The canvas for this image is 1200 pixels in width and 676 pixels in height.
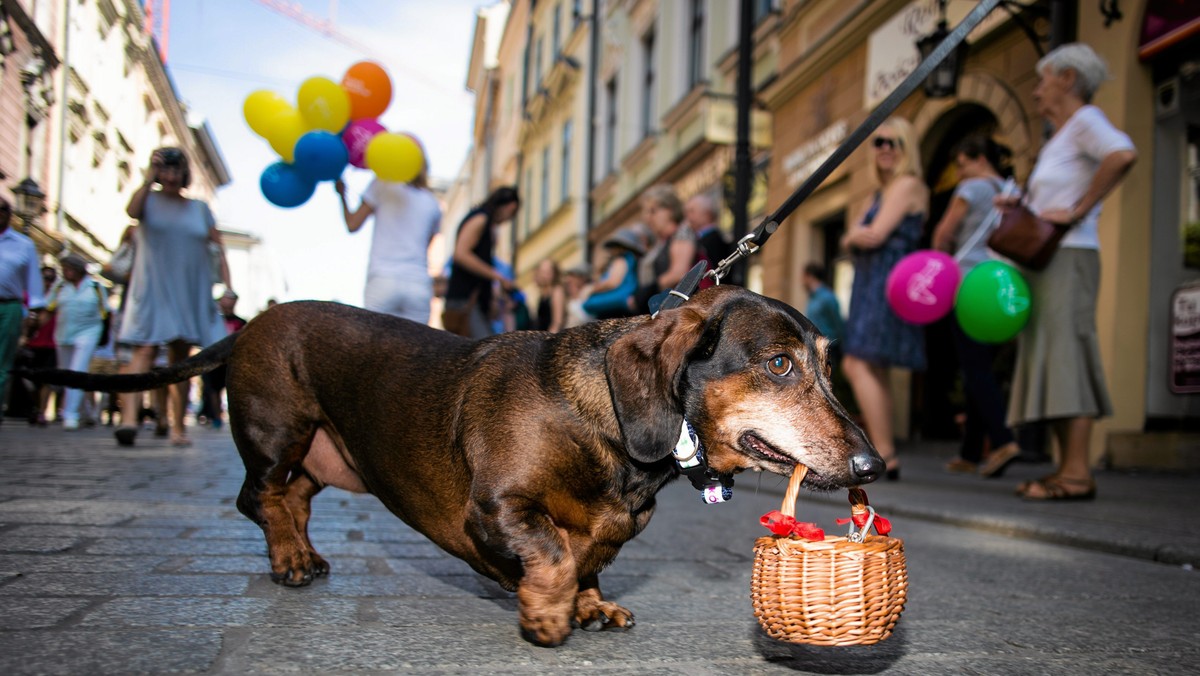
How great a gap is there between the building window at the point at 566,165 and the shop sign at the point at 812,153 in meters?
14.6

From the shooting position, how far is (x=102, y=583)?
102 inches

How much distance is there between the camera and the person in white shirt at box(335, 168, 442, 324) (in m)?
5.70

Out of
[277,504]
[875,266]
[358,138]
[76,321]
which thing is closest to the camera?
[277,504]

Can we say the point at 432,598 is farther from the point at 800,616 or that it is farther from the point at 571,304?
the point at 571,304

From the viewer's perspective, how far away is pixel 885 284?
6199 mm

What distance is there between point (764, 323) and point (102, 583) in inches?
74.6

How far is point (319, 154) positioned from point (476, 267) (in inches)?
53.9

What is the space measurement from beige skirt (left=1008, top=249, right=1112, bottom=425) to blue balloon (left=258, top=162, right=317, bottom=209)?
424 centimetres

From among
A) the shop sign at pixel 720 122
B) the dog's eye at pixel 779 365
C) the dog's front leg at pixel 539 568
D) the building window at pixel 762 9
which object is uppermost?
the building window at pixel 762 9

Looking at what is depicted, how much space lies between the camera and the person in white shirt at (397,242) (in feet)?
18.7

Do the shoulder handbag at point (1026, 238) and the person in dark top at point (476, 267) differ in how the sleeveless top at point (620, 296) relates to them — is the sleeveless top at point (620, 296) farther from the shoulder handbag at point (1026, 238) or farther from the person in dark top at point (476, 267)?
the shoulder handbag at point (1026, 238)

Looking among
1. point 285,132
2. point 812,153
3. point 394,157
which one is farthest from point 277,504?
point 812,153

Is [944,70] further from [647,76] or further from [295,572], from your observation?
[647,76]

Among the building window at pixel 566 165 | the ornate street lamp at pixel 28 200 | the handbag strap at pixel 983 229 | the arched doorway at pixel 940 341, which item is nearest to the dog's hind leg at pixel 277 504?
the handbag strap at pixel 983 229
